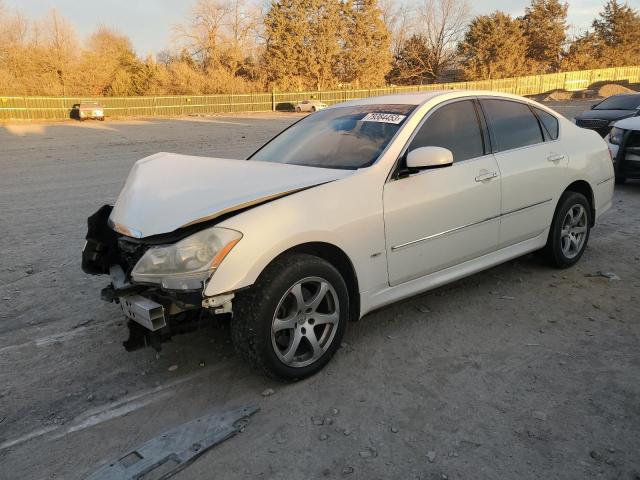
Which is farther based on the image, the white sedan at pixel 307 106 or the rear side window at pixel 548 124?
the white sedan at pixel 307 106

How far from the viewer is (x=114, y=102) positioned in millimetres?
40312

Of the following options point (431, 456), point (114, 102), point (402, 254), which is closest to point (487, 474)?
point (431, 456)

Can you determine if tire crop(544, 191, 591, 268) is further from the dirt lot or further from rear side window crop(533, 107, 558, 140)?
rear side window crop(533, 107, 558, 140)

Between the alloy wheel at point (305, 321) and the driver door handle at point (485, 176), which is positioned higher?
the driver door handle at point (485, 176)

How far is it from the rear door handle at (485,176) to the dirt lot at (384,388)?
3.39ft

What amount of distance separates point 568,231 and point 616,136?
209 inches

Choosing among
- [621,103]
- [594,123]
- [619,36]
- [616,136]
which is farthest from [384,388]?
[619,36]

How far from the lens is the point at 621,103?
14.3m

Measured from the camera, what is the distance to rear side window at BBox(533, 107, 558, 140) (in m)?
4.70

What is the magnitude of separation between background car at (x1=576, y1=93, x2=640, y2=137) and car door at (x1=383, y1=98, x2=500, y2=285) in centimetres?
1116

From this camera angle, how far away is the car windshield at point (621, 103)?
45.9ft

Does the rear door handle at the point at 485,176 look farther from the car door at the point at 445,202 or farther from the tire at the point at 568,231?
the tire at the point at 568,231

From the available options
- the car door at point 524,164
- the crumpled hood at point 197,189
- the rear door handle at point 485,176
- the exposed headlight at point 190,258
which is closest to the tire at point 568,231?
the car door at point 524,164

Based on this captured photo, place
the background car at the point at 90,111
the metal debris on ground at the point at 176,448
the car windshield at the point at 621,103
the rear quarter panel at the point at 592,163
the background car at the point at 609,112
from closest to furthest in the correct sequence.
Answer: the metal debris on ground at the point at 176,448 < the rear quarter panel at the point at 592,163 < the background car at the point at 609,112 < the car windshield at the point at 621,103 < the background car at the point at 90,111
